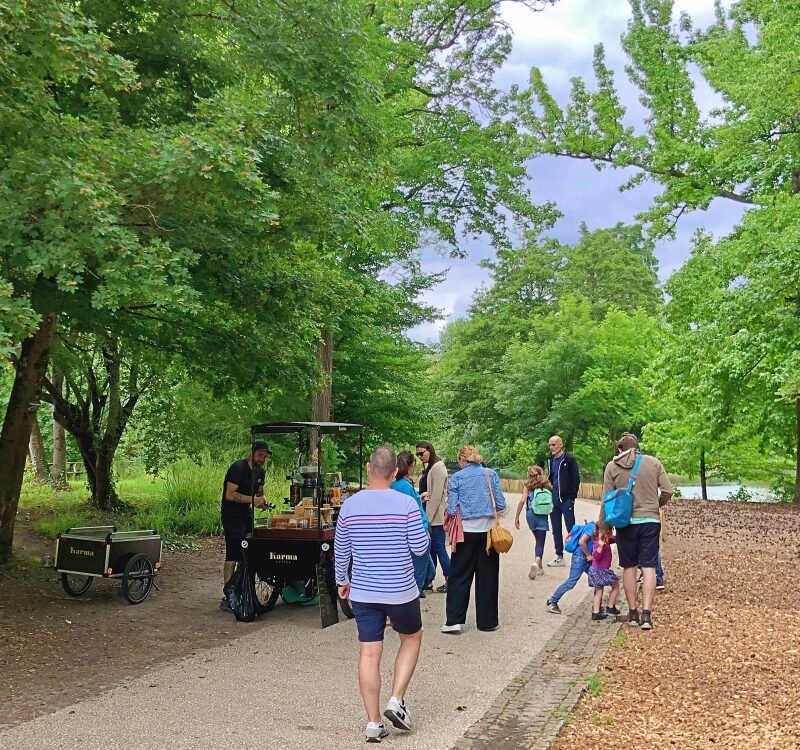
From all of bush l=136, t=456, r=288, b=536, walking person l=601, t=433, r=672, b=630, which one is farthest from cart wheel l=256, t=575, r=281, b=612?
bush l=136, t=456, r=288, b=536

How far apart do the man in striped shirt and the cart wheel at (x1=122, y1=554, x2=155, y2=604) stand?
18.0ft

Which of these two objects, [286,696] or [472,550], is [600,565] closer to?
[472,550]

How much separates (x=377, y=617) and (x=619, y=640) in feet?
12.1

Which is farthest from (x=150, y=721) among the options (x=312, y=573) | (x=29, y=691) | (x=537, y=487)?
(x=537, y=487)

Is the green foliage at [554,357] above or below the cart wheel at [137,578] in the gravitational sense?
above

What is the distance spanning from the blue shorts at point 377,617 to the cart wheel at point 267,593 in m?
4.22

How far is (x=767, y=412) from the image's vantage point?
25.4 m

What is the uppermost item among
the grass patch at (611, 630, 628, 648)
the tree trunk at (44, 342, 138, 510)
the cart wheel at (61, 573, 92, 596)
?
the tree trunk at (44, 342, 138, 510)

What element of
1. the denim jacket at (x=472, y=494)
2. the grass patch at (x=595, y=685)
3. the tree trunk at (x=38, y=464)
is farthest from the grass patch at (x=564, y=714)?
the tree trunk at (x=38, y=464)

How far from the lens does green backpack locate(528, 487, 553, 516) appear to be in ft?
39.5

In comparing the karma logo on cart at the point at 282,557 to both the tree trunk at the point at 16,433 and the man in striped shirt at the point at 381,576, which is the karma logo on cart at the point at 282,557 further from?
the tree trunk at the point at 16,433

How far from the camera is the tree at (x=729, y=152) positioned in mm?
21031

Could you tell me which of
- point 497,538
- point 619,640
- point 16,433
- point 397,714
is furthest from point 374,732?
point 16,433

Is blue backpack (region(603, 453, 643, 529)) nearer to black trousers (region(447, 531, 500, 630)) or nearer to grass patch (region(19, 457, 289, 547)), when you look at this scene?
black trousers (region(447, 531, 500, 630))
